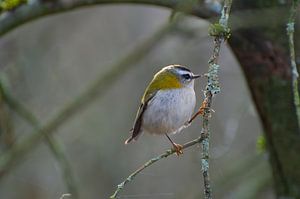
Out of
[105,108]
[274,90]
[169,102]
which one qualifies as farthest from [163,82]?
[105,108]

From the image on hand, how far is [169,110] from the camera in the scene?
12.0 feet

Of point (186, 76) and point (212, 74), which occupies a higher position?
point (212, 74)

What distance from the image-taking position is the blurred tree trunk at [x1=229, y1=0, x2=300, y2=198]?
3787 millimetres

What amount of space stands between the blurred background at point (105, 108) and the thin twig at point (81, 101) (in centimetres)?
106

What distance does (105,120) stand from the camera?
24.7 feet

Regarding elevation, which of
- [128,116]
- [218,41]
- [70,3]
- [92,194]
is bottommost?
[92,194]

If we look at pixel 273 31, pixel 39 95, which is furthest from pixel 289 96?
pixel 39 95

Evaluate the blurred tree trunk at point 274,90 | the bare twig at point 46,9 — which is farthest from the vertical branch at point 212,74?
the blurred tree trunk at point 274,90

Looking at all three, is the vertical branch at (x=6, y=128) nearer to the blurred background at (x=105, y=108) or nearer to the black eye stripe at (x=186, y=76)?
the blurred background at (x=105, y=108)

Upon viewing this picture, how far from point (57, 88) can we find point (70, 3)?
10.9 ft

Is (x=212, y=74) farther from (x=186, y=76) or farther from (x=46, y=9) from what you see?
(x=46, y=9)

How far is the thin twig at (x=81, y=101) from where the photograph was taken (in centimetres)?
436

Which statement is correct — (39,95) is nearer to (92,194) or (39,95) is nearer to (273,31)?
(92,194)

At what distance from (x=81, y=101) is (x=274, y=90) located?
134 centimetres
